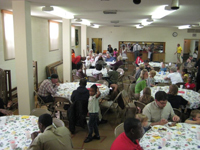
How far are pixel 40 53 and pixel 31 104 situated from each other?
465cm

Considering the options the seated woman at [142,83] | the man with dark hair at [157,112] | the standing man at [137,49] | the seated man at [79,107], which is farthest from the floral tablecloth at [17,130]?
the standing man at [137,49]

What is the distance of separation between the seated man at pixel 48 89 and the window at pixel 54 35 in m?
6.08

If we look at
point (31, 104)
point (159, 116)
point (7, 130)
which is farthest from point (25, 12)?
point (159, 116)

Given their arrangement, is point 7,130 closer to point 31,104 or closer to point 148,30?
point 31,104

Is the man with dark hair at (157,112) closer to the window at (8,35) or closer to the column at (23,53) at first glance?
the column at (23,53)

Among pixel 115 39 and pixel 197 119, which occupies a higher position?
pixel 115 39

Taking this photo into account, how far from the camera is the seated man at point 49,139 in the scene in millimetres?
2430

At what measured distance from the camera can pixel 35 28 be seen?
8.99 m

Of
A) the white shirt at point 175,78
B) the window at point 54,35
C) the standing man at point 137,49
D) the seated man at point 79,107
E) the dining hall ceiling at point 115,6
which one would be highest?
the dining hall ceiling at point 115,6

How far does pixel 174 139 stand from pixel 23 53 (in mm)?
3961

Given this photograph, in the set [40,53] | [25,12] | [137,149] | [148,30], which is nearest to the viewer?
[137,149]

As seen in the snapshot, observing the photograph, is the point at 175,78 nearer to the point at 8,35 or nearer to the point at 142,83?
the point at 142,83

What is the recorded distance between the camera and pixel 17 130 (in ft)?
10.2

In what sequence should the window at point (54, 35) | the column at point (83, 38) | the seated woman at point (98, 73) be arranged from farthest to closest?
1. the column at point (83, 38)
2. the window at point (54, 35)
3. the seated woman at point (98, 73)
